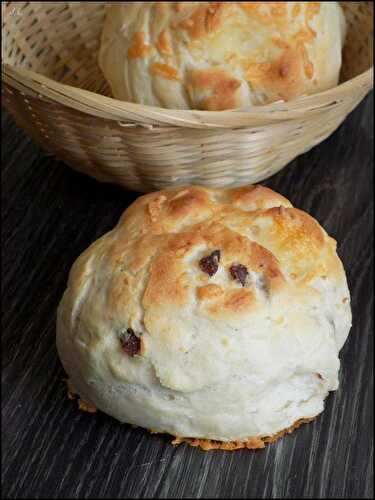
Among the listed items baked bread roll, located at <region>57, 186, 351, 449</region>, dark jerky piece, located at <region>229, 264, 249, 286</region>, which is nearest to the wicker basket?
baked bread roll, located at <region>57, 186, 351, 449</region>

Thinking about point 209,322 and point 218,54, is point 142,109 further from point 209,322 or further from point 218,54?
point 209,322

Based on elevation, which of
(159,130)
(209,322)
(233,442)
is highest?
(159,130)

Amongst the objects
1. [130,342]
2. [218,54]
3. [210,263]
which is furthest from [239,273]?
[218,54]

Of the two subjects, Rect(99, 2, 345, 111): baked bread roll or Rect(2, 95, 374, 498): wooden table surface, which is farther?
Rect(99, 2, 345, 111): baked bread roll

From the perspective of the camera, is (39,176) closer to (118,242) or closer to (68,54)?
(68,54)

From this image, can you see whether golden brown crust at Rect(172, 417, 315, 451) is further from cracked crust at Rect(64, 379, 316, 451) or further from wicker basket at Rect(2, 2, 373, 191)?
wicker basket at Rect(2, 2, 373, 191)

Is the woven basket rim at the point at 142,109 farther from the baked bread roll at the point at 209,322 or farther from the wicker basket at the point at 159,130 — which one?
the baked bread roll at the point at 209,322
